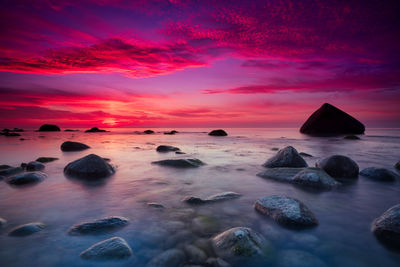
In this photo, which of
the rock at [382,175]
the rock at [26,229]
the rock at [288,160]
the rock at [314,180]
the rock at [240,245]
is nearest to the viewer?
the rock at [240,245]

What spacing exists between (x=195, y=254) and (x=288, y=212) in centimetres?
128

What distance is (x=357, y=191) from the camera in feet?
12.7

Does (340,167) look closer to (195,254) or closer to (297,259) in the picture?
(297,259)

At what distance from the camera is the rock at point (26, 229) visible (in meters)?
2.26

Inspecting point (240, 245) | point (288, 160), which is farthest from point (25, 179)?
point (288, 160)

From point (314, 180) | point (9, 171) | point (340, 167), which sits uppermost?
point (340, 167)

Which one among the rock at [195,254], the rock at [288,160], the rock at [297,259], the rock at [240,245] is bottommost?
the rock at [195,254]

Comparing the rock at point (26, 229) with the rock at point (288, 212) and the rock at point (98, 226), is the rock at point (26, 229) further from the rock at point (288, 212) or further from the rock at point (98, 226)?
the rock at point (288, 212)

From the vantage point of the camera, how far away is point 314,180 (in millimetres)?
4129

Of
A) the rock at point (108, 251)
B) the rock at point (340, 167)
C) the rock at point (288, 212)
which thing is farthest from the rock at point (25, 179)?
the rock at point (340, 167)

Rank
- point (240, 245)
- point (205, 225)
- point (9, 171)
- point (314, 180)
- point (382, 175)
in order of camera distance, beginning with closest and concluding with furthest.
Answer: point (240, 245), point (205, 225), point (314, 180), point (382, 175), point (9, 171)

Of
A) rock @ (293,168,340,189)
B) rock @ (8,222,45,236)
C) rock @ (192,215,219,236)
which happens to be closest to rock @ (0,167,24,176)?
rock @ (8,222,45,236)

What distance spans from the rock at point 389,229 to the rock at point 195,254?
5.88 ft

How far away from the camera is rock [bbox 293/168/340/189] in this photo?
4.07 m
